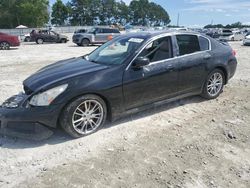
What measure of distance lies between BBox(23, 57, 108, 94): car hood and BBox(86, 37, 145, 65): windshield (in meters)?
0.24

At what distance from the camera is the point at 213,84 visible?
18.9 feet

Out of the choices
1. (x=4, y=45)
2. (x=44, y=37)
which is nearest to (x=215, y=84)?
(x=4, y=45)

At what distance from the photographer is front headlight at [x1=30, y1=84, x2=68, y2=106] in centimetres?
380

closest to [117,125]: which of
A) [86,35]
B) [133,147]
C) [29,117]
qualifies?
[133,147]

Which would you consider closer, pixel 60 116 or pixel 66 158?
pixel 66 158

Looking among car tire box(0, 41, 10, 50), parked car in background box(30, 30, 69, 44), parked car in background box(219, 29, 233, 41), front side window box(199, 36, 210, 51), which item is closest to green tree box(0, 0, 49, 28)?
parked car in background box(30, 30, 69, 44)

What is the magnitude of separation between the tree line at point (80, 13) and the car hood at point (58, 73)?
69.7 m

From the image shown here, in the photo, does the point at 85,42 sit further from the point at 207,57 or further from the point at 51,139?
the point at 51,139

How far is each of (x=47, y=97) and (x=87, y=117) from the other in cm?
70

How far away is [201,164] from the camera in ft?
11.3

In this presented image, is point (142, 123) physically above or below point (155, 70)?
below

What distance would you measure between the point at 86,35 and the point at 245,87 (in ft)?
60.0

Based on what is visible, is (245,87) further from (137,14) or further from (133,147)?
(137,14)

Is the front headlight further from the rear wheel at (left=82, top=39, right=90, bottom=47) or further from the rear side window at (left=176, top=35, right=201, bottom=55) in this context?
the rear wheel at (left=82, top=39, right=90, bottom=47)
